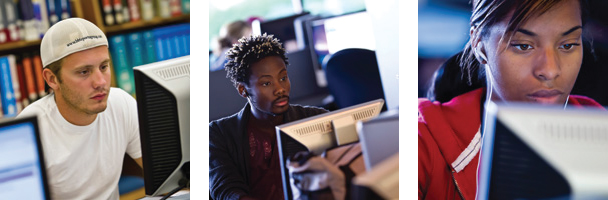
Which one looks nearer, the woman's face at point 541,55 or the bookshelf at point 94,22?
the woman's face at point 541,55

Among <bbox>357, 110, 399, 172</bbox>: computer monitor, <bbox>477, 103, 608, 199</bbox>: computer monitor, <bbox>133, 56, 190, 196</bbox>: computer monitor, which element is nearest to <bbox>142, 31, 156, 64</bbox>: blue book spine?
<bbox>133, 56, 190, 196</bbox>: computer monitor

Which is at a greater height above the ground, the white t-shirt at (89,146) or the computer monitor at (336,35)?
the computer monitor at (336,35)

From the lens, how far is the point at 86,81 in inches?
77.7

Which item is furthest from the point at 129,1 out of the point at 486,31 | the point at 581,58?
the point at 581,58

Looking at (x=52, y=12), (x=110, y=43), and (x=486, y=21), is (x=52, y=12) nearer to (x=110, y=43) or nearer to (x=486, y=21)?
(x=110, y=43)

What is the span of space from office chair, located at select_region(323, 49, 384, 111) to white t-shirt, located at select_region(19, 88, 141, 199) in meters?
0.81

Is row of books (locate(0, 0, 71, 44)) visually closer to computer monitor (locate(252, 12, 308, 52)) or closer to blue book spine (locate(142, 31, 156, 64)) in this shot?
blue book spine (locate(142, 31, 156, 64))

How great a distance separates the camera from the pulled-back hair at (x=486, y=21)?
1800 millimetres

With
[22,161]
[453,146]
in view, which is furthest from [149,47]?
[453,146]

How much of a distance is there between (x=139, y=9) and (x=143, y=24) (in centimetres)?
7

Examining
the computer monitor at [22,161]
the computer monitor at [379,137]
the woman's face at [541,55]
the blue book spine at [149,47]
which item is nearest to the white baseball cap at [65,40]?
the blue book spine at [149,47]

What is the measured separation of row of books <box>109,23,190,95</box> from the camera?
206 centimetres

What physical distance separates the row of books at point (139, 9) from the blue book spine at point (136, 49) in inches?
3.2

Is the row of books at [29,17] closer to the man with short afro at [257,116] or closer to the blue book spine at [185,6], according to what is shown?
the blue book spine at [185,6]
